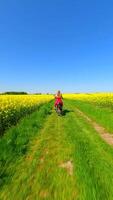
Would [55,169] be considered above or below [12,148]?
below

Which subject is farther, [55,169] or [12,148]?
[12,148]

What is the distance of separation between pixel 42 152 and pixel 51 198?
10.8 feet

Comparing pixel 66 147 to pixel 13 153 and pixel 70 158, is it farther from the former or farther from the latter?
pixel 13 153

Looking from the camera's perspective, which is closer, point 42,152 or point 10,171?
point 10,171

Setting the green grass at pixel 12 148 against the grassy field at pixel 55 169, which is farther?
the green grass at pixel 12 148

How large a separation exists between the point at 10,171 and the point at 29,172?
1.95 ft

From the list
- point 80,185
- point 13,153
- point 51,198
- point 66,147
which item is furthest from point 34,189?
point 66,147

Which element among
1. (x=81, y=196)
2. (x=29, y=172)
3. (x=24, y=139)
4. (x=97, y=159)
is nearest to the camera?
(x=81, y=196)

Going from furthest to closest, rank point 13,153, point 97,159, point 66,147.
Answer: point 66,147, point 13,153, point 97,159

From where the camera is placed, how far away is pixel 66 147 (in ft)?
27.6

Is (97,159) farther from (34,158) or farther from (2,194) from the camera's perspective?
(2,194)

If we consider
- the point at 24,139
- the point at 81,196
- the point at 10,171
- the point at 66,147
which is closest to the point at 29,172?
the point at 10,171

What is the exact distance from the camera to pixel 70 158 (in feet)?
23.2

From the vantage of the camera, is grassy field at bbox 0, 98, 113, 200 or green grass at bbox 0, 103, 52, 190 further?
green grass at bbox 0, 103, 52, 190
